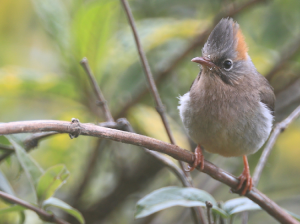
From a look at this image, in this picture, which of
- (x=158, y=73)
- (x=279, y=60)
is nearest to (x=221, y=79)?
(x=158, y=73)

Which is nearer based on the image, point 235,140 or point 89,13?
point 235,140

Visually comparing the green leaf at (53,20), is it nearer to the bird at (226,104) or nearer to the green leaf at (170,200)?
the bird at (226,104)

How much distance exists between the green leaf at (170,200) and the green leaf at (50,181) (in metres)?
0.46

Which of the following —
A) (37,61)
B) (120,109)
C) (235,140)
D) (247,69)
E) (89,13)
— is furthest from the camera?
(37,61)

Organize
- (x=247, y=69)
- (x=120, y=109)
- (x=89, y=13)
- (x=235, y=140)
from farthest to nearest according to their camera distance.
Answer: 1. (x=120, y=109)
2. (x=247, y=69)
3. (x=89, y=13)
4. (x=235, y=140)

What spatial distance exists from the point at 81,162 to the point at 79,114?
503 millimetres

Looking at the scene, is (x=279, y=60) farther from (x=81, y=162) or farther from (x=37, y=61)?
(x=37, y=61)

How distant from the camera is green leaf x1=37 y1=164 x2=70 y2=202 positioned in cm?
192

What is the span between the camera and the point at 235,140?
8.68 feet

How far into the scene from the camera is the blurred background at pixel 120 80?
9.66 ft

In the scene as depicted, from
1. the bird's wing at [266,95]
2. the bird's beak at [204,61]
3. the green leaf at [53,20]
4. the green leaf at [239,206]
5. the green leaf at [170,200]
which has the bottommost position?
the green leaf at [239,206]

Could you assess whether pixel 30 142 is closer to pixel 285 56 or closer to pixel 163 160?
pixel 163 160

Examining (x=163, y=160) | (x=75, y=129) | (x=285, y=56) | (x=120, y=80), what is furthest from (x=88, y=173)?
(x=285, y=56)

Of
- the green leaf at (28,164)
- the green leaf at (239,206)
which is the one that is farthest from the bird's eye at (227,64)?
the green leaf at (28,164)
